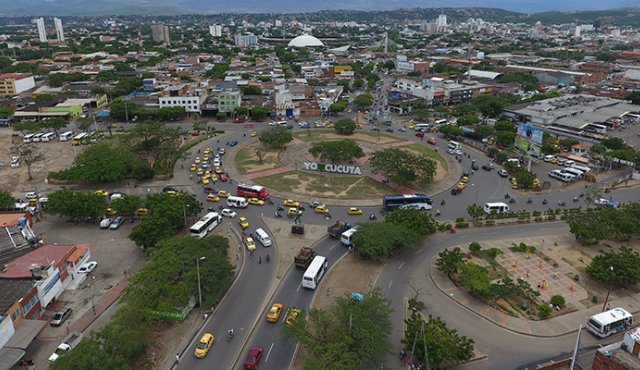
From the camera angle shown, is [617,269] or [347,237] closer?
[617,269]

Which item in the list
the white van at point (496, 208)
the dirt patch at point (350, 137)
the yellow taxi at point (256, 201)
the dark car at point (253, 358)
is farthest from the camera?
the dirt patch at point (350, 137)

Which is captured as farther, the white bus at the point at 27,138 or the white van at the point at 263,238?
the white bus at the point at 27,138

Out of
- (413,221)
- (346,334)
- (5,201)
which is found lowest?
(5,201)

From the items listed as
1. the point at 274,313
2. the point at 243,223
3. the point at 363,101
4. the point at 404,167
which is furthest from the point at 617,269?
the point at 363,101

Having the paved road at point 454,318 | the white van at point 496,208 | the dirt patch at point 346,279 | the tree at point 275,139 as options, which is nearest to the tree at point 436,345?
the paved road at point 454,318

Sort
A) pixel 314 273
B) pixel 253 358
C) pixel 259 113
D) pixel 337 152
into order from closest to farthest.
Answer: pixel 253 358, pixel 314 273, pixel 337 152, pixel 259 113

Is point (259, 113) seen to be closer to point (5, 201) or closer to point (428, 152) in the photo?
point (428, 152)

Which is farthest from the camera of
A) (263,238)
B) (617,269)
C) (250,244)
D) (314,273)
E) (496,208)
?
(496,208)

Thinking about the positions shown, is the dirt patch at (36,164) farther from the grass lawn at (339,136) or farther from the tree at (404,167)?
the tree at (404,167)
